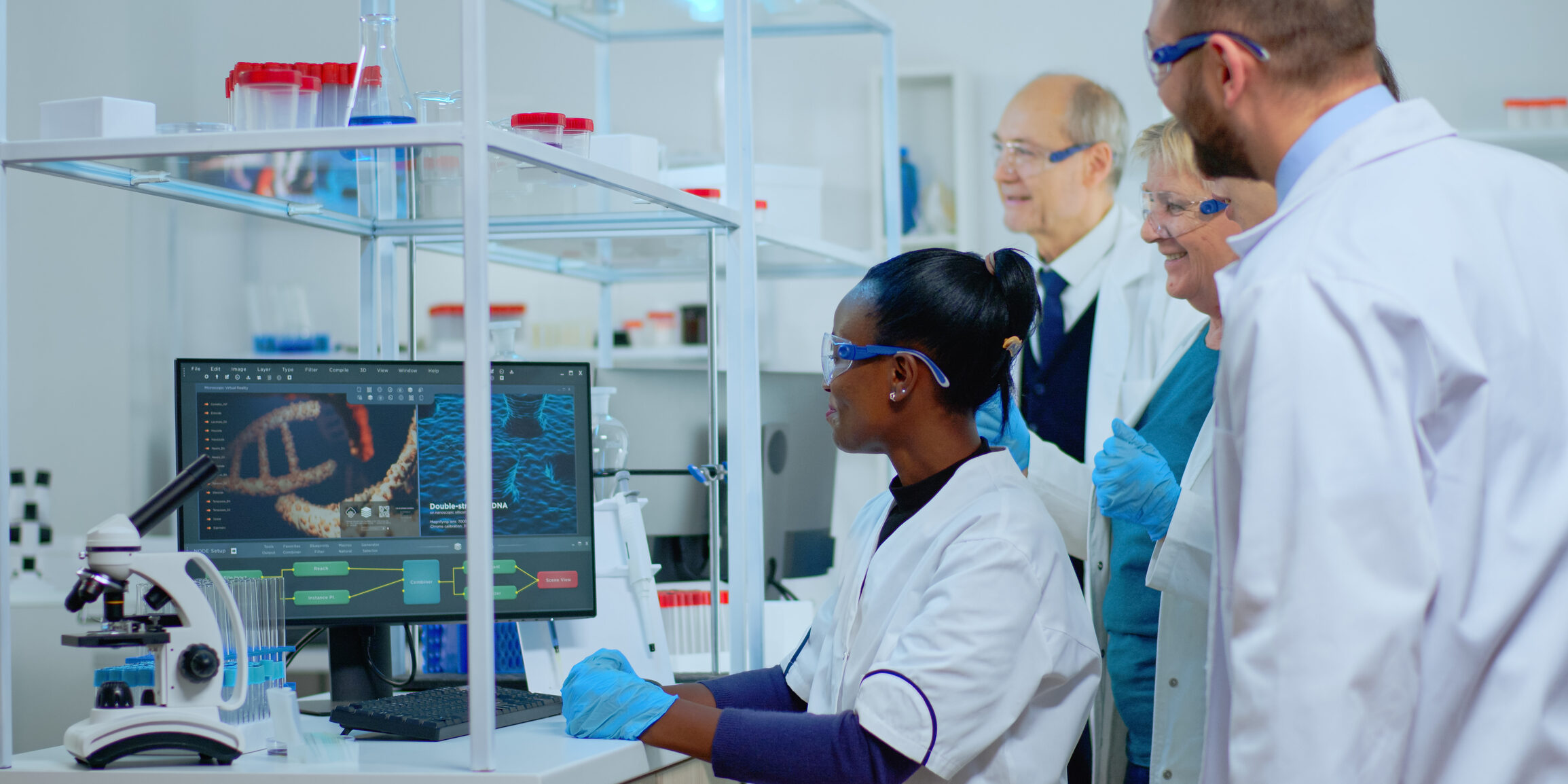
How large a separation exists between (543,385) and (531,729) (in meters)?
0.50

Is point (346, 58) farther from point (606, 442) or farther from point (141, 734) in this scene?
point (141, 734)

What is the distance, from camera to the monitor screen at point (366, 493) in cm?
169

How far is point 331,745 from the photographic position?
1408mm

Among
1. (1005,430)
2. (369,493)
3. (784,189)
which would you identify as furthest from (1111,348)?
(369,493)

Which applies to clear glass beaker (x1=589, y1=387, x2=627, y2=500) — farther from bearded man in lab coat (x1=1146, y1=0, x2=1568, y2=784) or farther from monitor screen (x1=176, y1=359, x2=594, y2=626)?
bearded man in lab coat (x1=1146, y1=0, x2=1568, y2=784)

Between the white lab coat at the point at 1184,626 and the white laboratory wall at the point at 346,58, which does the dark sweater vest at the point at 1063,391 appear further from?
the white laboratory wall at the point at 346,58

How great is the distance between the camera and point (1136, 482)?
1700 millimetres

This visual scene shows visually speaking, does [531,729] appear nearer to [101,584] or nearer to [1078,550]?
[101,584]

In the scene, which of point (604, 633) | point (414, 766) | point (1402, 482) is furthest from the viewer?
point (604, 633)

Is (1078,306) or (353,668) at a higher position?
(1078,306)

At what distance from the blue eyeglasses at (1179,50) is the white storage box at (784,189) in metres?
1.15

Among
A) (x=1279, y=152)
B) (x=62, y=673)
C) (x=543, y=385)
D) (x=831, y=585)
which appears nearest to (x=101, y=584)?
(x=543, y=385)

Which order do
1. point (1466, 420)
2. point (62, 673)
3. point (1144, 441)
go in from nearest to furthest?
1. point (1466, 420)
2. point (1144, 441)
3. point (62, 673)

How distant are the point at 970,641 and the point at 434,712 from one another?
0.67m
